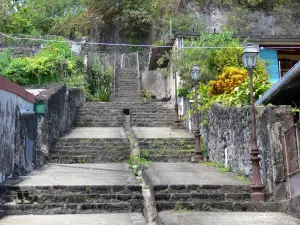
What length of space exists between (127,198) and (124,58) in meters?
20.2

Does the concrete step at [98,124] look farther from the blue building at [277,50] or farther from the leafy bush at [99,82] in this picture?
the blue building at [277,50]

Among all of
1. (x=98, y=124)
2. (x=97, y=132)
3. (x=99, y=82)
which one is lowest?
(x=97, y=132)

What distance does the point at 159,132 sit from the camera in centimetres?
1590

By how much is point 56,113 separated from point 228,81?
5712 millimetres

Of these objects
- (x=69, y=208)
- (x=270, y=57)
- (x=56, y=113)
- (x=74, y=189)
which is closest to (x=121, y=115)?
(x=56, y=113)

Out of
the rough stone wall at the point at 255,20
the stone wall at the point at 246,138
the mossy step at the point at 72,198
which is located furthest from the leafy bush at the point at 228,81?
the rough stone wall at the point at 255,20

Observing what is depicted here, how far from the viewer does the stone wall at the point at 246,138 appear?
8242 millimetres

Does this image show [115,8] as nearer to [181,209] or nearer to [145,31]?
[145,31]

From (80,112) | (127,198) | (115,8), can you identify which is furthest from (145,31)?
(127,198)

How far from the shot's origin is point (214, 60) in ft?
54.4

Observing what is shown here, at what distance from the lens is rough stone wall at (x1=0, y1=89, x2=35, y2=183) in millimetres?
8961

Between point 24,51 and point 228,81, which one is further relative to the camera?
point 24,51

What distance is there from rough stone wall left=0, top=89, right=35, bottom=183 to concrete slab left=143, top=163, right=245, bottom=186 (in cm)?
294

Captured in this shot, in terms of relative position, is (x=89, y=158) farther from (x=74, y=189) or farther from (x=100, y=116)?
(x=100, y=116)
